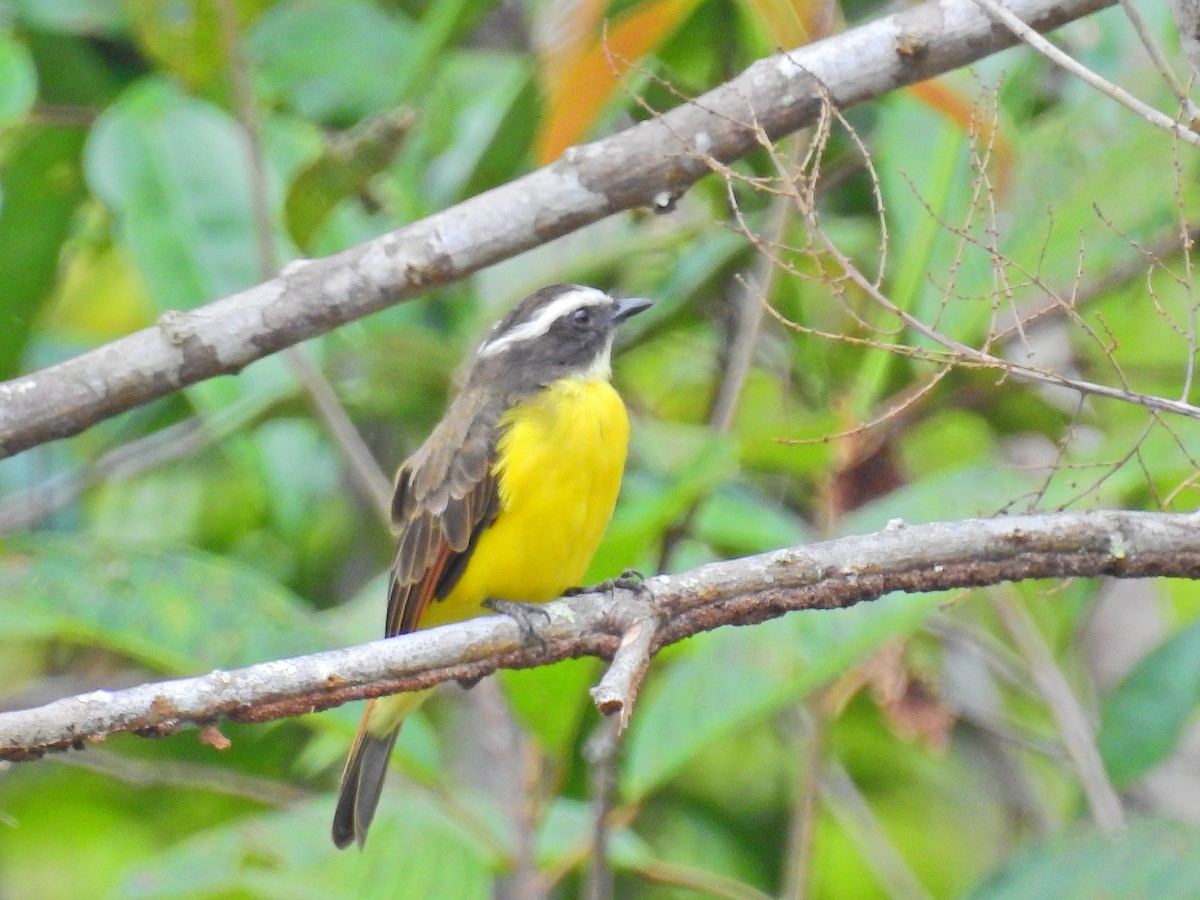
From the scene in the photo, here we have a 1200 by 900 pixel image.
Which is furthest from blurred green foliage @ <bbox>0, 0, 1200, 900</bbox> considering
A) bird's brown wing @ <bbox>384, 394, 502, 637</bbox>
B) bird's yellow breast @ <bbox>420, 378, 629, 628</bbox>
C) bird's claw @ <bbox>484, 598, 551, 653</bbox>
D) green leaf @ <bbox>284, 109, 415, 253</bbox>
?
bird's claw @ <bbox>484, 598, 551, 653</bbox>

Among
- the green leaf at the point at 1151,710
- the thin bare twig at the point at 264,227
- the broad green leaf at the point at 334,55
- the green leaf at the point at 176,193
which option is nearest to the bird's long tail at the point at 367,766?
the thin bare twig at the point at 264,227

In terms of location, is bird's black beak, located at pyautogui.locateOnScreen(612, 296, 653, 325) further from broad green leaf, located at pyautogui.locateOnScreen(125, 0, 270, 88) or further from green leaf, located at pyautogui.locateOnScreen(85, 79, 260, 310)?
broad green leaf, located at pyautogui.locateOnScreen(125, 0, 270, 88)

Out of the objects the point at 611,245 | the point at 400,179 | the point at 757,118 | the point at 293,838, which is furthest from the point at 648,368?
the point at 757,118

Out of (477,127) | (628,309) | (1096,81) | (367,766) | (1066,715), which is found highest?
(1096,81)

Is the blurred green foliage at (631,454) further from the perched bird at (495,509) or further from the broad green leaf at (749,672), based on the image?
the perched bird at (495,509)

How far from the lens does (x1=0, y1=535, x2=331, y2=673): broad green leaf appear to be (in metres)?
4.01

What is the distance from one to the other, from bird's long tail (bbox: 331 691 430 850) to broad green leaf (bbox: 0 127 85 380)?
1.51 metres

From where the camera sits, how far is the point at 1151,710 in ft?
13.6

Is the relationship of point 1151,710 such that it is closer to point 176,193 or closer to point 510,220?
point 510,220

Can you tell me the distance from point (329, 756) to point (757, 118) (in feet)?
8.59

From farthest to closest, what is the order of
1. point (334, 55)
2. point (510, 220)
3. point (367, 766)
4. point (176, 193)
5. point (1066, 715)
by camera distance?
point (334, 55), point (1066, 715), point (176, 193), point (367, 766), point (510, 220)

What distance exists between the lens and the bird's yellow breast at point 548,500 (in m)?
3.87

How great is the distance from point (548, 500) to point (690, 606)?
116 cm

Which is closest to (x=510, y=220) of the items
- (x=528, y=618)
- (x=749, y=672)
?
(x=528, y=618)
